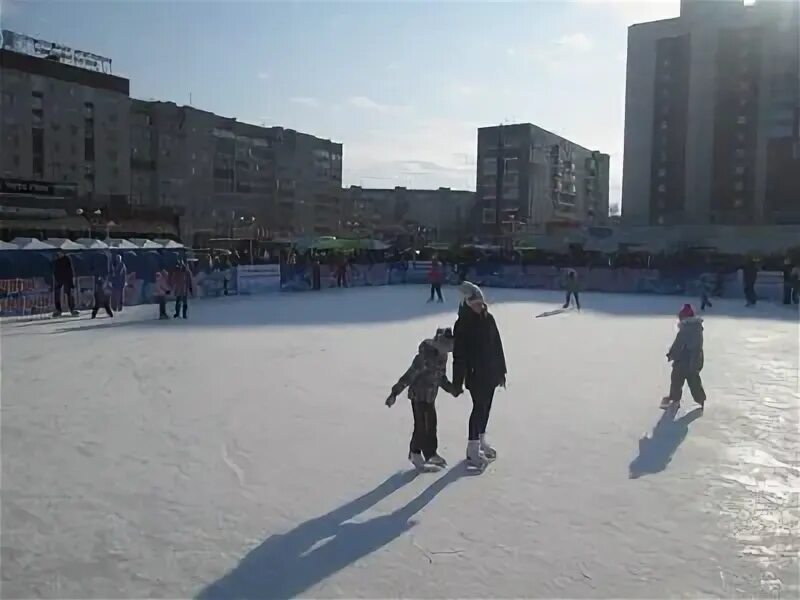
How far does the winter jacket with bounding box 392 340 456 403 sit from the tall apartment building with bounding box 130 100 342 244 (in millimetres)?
52149

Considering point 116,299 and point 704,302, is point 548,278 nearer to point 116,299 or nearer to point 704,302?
point 704,302

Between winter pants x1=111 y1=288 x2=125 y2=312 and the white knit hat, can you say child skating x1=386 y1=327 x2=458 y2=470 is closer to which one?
the white knit hat

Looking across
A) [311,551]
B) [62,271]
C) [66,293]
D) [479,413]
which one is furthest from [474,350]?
[66,293]

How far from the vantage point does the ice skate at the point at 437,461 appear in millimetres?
5117

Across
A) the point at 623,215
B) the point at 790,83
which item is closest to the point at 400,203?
the point at 623,215

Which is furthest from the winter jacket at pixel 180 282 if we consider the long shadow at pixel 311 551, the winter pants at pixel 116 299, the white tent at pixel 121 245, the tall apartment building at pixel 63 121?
the tall apartment building at pixel 63 121

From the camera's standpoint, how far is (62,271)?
15.6m

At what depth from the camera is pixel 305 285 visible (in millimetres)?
25453

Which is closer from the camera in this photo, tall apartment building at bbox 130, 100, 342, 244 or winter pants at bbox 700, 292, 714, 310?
winter pants at bbox 700, 292, 714, 310

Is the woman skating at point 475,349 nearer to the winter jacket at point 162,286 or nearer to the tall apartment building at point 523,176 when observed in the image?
the winter jacket at point 162,286

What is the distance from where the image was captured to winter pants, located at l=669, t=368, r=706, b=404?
7.23 m

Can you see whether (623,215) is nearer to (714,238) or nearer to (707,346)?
(714,238)

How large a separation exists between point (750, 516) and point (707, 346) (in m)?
8.39

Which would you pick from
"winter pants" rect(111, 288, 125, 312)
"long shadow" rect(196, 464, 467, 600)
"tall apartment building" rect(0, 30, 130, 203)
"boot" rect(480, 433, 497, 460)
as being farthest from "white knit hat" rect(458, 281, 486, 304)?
"tall apartment building" rect(0, 30, 130, 203)
